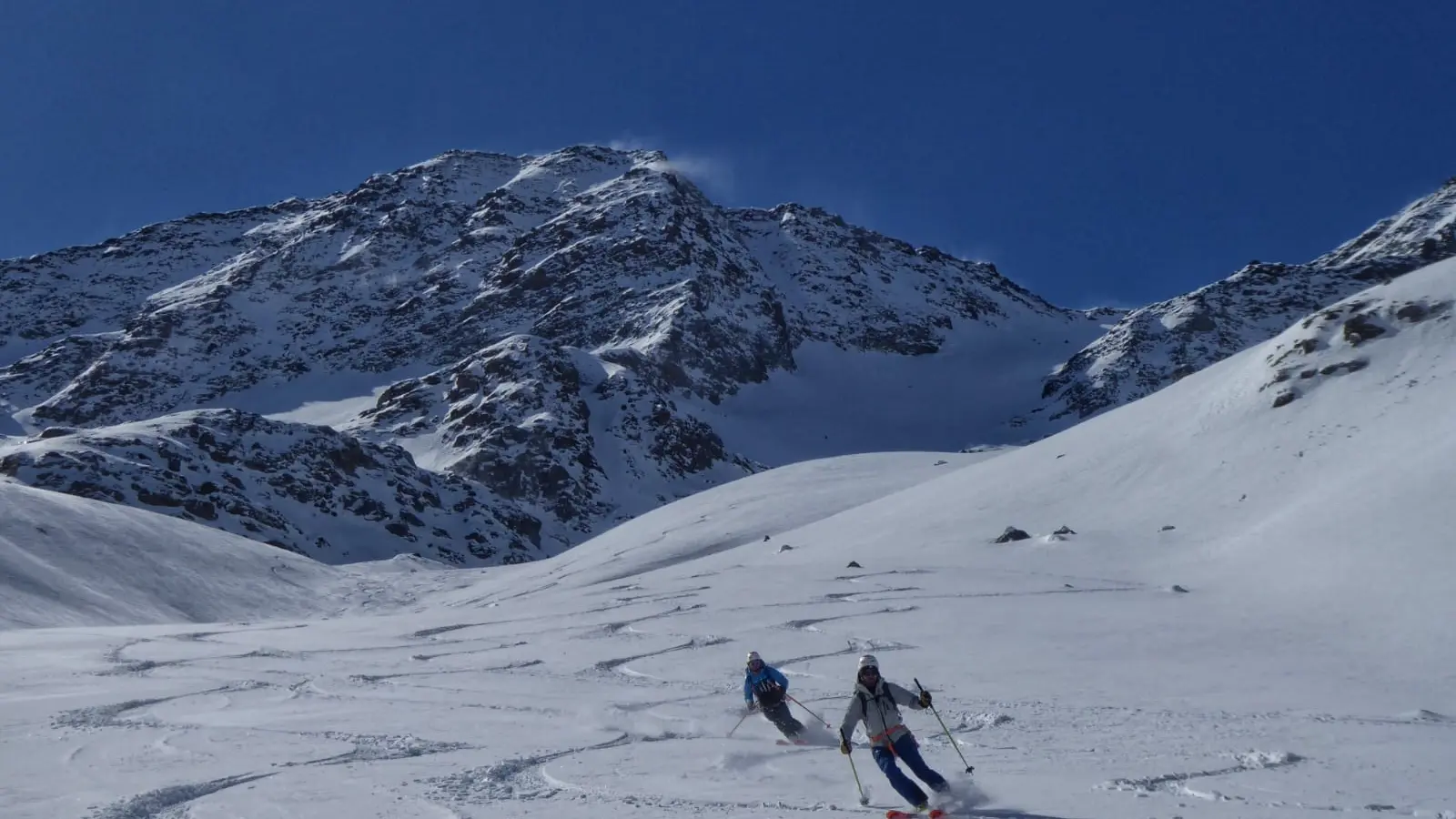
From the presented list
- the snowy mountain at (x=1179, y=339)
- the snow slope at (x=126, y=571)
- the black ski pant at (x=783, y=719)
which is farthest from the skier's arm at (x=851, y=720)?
the snowy mountain at (x=1179, y=339)

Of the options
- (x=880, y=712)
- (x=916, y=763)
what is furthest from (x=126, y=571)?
(x=916, y=763)

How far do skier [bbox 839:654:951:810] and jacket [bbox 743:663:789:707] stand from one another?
9.99 feet

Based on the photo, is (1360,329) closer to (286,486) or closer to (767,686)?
(767,686)

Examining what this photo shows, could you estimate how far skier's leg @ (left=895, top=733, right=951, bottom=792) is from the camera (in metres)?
10.1

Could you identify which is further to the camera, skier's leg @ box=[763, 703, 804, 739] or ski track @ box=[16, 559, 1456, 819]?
skier's leg @ box=[763, 703, 804, 739]

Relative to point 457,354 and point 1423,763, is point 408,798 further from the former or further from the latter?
point 457,354

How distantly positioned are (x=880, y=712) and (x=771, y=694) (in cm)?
346

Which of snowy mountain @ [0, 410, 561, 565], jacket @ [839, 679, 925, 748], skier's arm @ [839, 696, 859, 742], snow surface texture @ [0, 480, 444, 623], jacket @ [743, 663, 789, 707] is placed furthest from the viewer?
snowy mountain @ [0, 410, 561, 565]

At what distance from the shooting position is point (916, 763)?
33.1 ft

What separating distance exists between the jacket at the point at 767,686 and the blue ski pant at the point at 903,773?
3370 mm

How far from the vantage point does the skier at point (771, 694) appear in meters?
13.4

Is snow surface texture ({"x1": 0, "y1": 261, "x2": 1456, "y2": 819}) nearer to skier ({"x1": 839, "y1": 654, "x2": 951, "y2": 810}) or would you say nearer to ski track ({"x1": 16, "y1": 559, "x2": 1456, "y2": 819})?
ski track ({"x1": 16, "y1": 559, "x2": 1456, "y2": 819})

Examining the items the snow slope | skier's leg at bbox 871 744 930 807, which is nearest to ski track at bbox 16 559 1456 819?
skier's leg at bbox 871 744 930 807

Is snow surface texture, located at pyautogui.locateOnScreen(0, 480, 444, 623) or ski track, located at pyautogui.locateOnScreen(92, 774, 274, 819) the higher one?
snow surface texture, located at pyautogui.locateOnScreen(0, 480, 444, 623)
